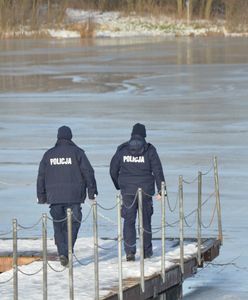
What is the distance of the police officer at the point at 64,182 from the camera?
35.0 feet

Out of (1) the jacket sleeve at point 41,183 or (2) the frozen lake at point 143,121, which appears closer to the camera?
(1) the jacket sleeve at point 41,183

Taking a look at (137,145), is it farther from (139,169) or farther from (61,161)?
(61,161)

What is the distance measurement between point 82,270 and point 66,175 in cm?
87

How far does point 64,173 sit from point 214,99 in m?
19.4

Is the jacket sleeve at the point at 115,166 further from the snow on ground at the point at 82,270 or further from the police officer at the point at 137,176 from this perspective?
the snow on ground at the point at 82,270

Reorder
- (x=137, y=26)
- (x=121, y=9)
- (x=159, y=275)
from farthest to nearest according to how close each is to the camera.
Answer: (x=121, y=9)
(x=137, y=26)
(x=159, y=275)

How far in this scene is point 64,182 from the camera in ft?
35.0

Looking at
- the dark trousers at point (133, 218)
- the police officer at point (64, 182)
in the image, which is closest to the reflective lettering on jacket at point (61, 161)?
the police officer at point (64, 182)

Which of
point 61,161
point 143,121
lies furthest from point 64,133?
point 143,121

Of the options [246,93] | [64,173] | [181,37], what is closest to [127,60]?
[246,93]

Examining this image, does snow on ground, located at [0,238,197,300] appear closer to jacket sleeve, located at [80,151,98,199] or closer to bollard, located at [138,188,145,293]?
bollard, located at [138,188,145,293]

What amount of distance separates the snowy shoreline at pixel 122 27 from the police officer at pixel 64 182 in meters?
62.9

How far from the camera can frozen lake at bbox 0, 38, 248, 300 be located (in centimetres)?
1369

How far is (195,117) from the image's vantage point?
2559cm
